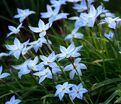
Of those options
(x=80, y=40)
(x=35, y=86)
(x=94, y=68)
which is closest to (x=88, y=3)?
(x=80, y=40)

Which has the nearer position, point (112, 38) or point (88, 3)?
point (112, 38)

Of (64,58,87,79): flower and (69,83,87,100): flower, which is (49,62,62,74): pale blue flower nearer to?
(64,58,87,79): flower

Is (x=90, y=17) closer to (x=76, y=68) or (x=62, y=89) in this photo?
(x=76, y=68)

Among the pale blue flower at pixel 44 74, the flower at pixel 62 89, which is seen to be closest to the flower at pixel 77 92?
the flower at pixel 62 89

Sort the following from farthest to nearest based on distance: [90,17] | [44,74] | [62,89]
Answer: [90,17], [44,74], [62,89]

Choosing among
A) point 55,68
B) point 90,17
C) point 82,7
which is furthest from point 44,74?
point 82,7

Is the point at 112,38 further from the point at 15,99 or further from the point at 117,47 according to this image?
the point at 15,99

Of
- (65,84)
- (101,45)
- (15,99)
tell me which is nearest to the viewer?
(65,84)

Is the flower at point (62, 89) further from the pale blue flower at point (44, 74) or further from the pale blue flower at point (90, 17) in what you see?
the pale blue flower at point (90, 17)
